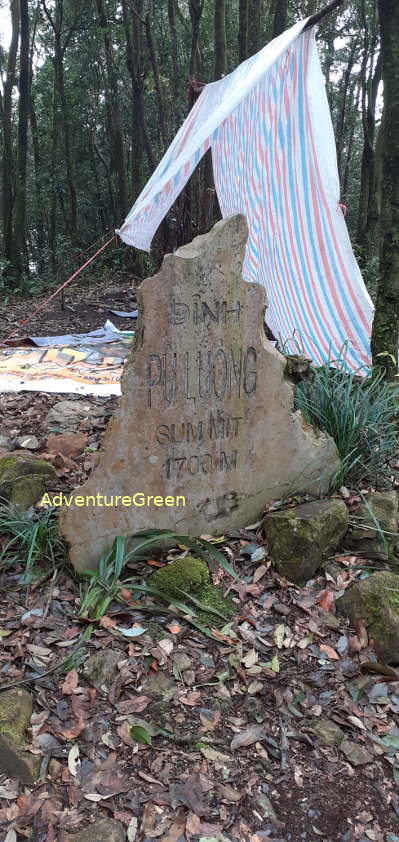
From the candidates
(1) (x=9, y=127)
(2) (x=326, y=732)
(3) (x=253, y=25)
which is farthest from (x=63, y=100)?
(2) (x=326, y=732)

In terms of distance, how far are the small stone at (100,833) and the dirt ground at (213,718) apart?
0.05ft

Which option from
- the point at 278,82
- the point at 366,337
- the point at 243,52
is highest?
the point at 243,52

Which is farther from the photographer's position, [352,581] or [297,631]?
[352,581]

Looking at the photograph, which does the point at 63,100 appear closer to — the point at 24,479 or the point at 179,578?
the point at 24,479

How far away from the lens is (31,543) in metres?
2.36

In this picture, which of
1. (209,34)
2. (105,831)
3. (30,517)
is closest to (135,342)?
(30,517)

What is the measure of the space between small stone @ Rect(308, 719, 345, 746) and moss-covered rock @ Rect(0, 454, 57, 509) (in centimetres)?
148

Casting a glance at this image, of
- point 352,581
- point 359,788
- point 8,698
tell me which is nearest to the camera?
point 359,788

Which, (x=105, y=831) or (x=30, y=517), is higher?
(x=30, y=517)

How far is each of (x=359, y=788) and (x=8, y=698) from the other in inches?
41.6

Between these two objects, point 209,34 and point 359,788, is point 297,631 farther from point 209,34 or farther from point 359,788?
point 209,34

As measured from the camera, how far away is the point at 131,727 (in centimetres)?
180

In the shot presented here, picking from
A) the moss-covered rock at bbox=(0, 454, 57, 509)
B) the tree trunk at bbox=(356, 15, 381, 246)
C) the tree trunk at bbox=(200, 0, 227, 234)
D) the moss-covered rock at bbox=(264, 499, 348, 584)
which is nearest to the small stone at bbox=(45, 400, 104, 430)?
the moss-covered rock at bbox=(0, 454, 57, 509)

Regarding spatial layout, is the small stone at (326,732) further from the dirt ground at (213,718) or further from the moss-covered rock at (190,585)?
the moss-covered rock at (190,585)
